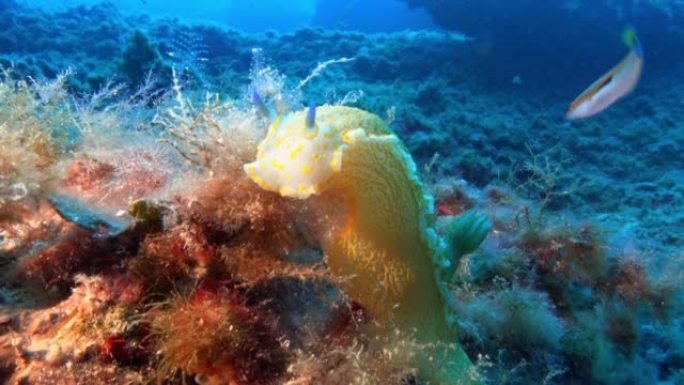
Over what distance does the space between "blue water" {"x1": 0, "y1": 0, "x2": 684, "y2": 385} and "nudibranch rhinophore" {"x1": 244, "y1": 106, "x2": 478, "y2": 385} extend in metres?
0.19

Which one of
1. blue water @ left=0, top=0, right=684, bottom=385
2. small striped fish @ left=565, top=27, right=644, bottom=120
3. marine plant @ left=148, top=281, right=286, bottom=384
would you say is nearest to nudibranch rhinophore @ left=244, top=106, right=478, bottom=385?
blue water @ left=0, top=0, right=684, bottom=385

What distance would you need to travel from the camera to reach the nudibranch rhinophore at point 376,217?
6.34 feet

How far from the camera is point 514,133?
10.9m

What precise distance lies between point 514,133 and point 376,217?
32.0 ft

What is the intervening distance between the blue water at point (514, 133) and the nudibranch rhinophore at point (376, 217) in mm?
189

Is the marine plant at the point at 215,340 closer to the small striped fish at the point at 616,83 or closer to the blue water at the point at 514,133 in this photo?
the blue water at the point at 514,133

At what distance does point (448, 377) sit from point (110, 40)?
17.4 meters

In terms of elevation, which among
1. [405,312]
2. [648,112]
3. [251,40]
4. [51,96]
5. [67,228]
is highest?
[51,96]

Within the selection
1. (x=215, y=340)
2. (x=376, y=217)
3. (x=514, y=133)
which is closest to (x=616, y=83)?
(x=376, y=217)

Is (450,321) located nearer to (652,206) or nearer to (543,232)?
(543,232)

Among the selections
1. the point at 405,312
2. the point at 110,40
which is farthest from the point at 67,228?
the point at 110,40

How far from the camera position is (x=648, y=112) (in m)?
12.6

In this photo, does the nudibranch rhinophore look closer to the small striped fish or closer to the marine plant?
the marine plant

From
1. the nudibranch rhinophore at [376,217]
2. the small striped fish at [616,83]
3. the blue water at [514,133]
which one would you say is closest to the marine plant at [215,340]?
the blue water at [514,133]
